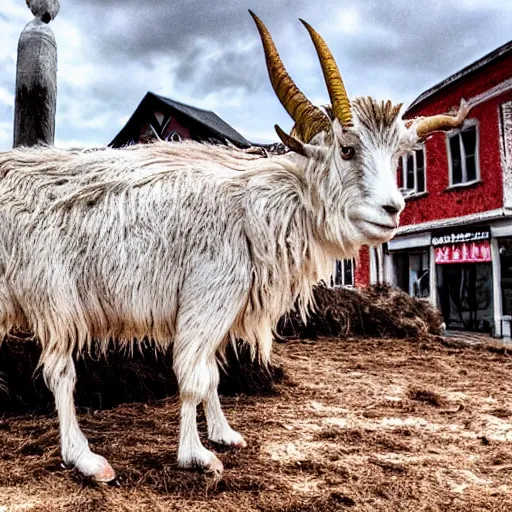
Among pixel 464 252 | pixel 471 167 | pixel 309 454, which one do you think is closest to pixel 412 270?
pixel 464 252

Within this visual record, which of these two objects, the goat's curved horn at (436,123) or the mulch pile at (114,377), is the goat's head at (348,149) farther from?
the mulch pile at (114,377)

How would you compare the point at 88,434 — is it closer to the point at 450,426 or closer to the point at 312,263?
the point at 312,263

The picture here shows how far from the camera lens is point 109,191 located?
2.48m

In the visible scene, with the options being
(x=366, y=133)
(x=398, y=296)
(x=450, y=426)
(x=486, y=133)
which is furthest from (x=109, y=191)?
(x=486, y=133)

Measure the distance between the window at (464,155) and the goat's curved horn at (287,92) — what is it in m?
7.01

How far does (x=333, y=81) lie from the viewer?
2281 millimetres

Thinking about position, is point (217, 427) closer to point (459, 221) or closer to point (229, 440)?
point (229, 440)

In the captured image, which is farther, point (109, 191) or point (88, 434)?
point (88, 434)

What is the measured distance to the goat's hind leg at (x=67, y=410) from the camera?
231cm

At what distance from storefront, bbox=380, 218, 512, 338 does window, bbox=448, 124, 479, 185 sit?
34.5 inches

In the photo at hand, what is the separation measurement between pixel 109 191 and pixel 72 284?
0.47 m

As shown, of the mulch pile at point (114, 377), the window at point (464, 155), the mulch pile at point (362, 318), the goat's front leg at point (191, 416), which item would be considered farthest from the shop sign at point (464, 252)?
the goat's front leg at point (191, 416)

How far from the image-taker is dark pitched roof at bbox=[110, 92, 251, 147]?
969 cm

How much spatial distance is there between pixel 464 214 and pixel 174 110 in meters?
6.58
